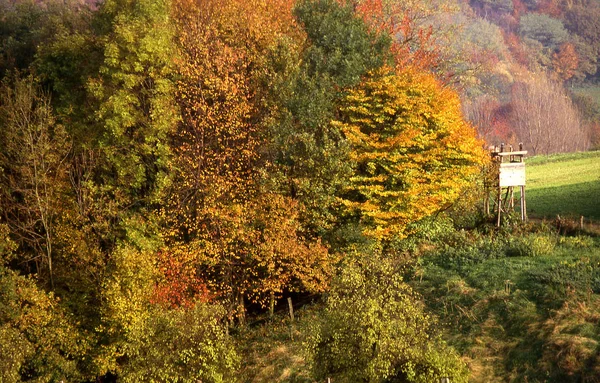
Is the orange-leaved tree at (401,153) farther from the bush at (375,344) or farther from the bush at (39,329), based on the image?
the bush at (39,329)

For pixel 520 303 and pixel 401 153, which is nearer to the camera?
pixel 520 303

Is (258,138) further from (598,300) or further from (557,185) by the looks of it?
(557,185)

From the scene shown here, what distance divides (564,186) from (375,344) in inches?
1530

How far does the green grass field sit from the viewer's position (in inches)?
1940

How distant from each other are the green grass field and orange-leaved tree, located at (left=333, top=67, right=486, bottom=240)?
855 cm

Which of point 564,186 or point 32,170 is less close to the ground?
point 32,170

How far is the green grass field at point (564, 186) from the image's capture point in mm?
49281

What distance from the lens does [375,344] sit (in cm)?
2594

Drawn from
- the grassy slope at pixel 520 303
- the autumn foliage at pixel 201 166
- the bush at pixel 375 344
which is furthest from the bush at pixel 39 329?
the grassy slope at pixel 520 303

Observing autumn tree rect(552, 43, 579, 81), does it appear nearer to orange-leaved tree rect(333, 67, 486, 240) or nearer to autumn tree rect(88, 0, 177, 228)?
orange-leaved tree rect(333, 67, 486, 240)

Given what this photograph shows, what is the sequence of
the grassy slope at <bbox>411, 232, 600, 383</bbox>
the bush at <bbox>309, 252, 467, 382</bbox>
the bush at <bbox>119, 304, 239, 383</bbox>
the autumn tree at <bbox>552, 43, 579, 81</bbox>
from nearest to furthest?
the bush at <bbox>309, 252, 467, 382</bbox> < the bush at <bbox>119, 304, 239, 383</bbox> < the grassy slope at <bbox>411, 232, 600, 383</bbox> < the autumn tree at <bbox>552, 43, 579, 81</bbox>

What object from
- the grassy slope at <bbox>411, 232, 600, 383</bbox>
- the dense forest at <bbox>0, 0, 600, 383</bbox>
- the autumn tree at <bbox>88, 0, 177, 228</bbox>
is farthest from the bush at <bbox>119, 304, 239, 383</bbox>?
the autumn tree at <bbox>88, 0, 177, 228</bbox>

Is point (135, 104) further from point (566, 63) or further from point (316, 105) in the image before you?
point (566, 63)

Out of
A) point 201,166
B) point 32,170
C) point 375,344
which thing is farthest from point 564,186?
point 32,170
